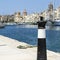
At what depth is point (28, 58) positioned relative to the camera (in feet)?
36.1

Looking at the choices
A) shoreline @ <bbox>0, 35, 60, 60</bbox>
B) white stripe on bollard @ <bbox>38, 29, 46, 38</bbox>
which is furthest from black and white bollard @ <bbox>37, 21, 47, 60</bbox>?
shoreline @ <bbox>0, 35, 60, 60</bbox>

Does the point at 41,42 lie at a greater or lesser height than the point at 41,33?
lesser

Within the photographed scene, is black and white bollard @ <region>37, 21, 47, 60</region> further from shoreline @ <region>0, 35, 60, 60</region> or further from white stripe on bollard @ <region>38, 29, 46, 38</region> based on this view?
shoreline @ <region>0, 35, 60, 60</region>

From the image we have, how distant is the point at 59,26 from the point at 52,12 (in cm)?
4573

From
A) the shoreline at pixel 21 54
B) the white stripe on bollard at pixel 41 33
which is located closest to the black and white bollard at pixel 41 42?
the white stripe on bollard at pixel 41 33

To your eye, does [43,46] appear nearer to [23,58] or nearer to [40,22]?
[40,22]

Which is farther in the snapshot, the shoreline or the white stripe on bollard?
the shoreline

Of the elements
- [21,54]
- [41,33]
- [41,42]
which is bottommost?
[21,54]

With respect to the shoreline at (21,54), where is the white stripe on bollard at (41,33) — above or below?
above

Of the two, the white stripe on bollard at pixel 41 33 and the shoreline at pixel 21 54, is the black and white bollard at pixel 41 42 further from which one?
the shoreline at pixel 21 54

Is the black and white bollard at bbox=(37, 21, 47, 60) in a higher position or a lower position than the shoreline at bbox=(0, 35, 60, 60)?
higher

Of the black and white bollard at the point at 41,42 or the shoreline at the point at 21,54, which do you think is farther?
the shoreline at the point at 21,54

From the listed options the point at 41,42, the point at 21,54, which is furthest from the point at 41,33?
the point at 21,54

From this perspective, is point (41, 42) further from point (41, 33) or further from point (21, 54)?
point (21, 54)
